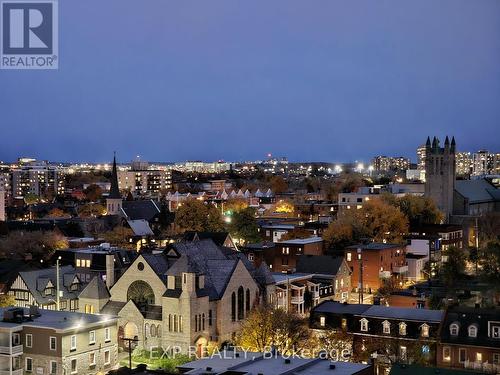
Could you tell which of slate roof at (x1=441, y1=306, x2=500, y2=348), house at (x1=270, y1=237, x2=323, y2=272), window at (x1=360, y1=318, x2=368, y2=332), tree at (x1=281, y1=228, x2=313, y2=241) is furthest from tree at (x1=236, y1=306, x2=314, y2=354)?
tree at (x1=281, y1=228, x2=313, y2=241)

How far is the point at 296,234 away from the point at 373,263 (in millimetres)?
19266

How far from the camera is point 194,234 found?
74.2 meters

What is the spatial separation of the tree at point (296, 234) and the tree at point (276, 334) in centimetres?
4187

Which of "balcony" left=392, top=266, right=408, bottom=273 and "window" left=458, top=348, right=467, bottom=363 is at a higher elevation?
"balcony" left=392, top=266, right=408, bottom=273

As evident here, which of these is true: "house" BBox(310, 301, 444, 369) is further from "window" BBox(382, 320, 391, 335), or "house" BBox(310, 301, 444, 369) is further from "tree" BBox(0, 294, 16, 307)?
"tree" BBox(0, 294, 16, 307)

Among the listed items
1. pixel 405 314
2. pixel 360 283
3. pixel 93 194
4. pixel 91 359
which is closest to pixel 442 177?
pixel 360 283

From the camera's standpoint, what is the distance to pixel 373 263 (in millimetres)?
68312

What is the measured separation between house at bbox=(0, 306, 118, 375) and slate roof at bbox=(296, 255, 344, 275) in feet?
79.4

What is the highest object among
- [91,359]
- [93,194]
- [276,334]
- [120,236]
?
[93,194]

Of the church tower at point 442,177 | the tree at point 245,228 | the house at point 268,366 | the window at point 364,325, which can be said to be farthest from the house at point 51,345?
the church tower at point 442,177

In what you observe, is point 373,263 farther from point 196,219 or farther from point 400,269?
point 196,219

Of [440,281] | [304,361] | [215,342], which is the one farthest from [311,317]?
[440,281]

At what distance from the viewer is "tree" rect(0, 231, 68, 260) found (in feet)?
244

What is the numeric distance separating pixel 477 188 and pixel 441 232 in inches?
1396
